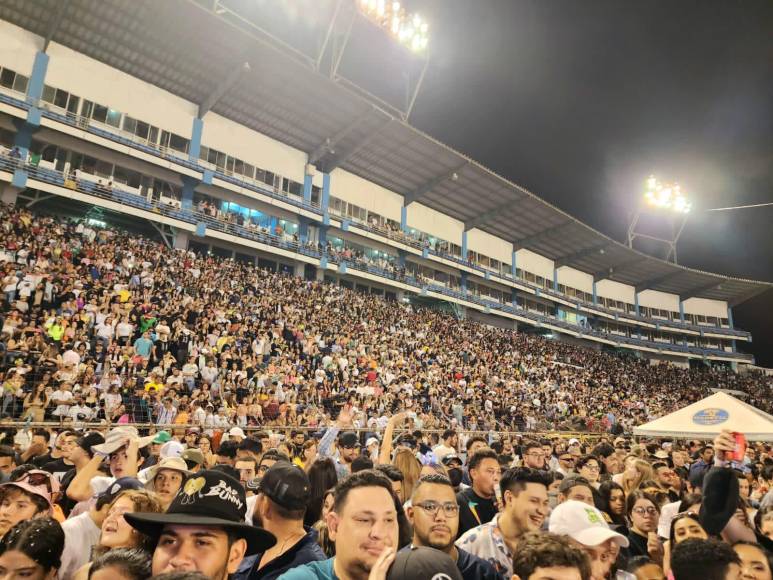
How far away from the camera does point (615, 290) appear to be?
174 ft

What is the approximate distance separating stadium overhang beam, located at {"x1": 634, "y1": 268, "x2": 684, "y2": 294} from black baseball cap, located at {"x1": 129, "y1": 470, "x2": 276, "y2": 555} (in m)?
57.1

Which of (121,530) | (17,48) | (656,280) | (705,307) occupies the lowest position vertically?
(121,530)

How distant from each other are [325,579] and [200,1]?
2772 centimetres

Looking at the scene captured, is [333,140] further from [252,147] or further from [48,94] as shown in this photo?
[48,94]

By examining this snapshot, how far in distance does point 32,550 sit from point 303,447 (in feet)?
23.5

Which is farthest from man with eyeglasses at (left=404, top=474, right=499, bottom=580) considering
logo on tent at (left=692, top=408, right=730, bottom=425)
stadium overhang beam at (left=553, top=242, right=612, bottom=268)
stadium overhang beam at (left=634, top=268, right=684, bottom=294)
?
stadium overhang beam at (left=634, top=268, right=684, bottom=294)

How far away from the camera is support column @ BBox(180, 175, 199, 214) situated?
26391 mm

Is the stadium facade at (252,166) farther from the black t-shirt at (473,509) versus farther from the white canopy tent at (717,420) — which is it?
the black t-shirt at (473,509)

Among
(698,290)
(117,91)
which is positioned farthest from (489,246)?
(117,91)

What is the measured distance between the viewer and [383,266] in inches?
1346

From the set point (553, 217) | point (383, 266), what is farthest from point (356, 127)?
point (553, 217)

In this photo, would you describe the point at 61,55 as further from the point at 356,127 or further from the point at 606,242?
the point at 606,242

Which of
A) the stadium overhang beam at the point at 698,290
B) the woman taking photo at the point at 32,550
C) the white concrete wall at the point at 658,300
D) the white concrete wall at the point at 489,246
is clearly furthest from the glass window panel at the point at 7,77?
the stadium overhang beam at the point at 698,290

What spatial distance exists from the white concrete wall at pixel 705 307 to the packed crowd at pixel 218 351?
31.1 meters
